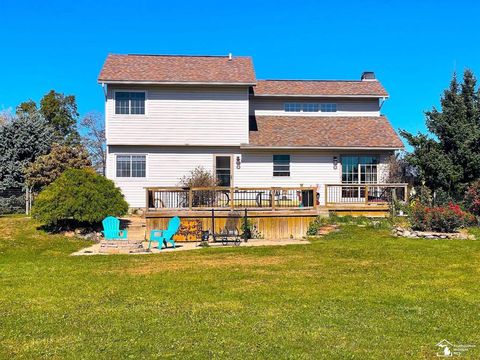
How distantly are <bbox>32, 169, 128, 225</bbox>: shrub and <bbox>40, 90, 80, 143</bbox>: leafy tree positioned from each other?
30.0 meters

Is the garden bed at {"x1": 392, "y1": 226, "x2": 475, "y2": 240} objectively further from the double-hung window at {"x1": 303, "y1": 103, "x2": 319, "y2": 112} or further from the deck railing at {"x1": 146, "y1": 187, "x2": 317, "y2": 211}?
the double-hung window at {"x1": 303, "y1": 103, "x2": 319, "y2": 112}

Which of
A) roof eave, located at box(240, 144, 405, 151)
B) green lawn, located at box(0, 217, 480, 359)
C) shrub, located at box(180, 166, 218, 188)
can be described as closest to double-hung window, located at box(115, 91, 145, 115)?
shrub, located at box(180, 166, 218, 188)

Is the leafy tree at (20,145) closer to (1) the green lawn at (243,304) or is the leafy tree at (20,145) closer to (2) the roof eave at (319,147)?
(2) the roof eave at (319,147)

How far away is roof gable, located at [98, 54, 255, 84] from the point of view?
22.6 metres

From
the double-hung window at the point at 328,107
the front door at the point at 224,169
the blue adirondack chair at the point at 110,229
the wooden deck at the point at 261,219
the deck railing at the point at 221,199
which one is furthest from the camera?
the double-hung window at the point at 328,107

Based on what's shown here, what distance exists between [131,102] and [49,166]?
278 inches

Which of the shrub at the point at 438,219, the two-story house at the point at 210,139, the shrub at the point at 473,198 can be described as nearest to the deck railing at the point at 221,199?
the shrub at the point at 438,219

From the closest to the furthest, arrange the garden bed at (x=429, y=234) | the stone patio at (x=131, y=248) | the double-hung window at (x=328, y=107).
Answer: the stone patio at (x=131, y=248) → the garden bed at (x=429, y=234) → the double-hung window at (x=328, y=107)

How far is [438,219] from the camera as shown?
16.4m

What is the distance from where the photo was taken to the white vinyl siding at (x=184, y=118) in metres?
22.6

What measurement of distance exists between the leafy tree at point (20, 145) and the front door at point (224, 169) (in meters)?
11.4

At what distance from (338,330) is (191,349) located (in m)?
1.96

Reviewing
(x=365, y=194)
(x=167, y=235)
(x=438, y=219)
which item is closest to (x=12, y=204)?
(x=167, y=235)

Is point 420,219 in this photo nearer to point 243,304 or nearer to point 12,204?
point 243,304
